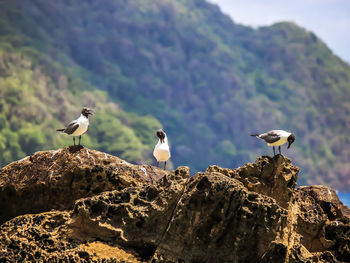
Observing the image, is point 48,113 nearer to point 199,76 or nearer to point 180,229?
point 199,76

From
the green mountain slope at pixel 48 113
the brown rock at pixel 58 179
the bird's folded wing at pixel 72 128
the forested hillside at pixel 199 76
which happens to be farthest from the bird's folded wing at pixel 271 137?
the forested hillside at pixel 199 76

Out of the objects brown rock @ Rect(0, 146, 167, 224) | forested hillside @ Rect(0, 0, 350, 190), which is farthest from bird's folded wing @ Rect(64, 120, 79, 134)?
forested hillside @ Rect(0, 0, 350, 190)

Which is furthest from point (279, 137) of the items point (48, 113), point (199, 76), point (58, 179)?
point (199, 76)

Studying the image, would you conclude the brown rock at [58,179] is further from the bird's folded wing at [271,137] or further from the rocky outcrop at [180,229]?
the bird's folded wing at [271,137]

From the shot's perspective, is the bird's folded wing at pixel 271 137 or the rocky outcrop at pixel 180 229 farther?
the bird's folded wing at pixel 271 137

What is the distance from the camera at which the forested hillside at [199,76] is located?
89.0 meters

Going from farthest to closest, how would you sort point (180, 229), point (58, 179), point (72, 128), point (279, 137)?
point (72, 128) → point (279, 137) → point (58, 179) → point (180, 229)

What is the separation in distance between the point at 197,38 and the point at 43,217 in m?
105

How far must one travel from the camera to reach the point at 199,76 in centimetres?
10644

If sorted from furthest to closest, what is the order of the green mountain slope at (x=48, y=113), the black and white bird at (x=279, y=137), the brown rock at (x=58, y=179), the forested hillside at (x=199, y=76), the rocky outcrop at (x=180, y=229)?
the forested hillside at (x=199, y=76), the green mountain slope at (x=48, y=113), the black and white bird at (x=279, y=137), the brown rock at (x=58, y=179), the rocky outcrop at (x=180, y=229)

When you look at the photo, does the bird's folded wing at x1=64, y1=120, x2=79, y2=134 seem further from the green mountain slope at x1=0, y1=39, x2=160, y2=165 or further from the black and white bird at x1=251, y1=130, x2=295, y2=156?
the green mountain slope at x1=0, y1=39, x2=160, y2=165

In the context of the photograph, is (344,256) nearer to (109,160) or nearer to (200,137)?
(109,160)

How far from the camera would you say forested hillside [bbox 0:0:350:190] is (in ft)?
292

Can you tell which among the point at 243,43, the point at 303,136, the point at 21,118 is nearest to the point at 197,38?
the point at 243,43
